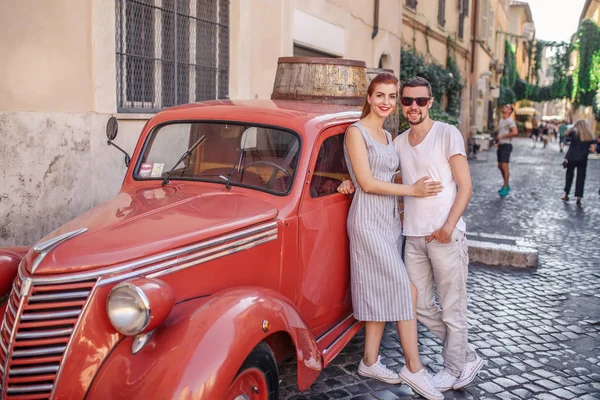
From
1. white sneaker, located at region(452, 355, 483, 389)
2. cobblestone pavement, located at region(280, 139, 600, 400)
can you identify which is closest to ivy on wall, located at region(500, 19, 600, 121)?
cobblestone pavement, located at region(280, 139, 600, 400)

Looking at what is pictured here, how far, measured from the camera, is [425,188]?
3396 millimetres

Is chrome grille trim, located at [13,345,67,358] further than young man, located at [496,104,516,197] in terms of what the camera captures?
No

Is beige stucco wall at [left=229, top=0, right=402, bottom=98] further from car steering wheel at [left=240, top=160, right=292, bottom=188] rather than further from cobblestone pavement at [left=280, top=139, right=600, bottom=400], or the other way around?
car steering wheel at [left=240, top=160, right=292, bottom=188]

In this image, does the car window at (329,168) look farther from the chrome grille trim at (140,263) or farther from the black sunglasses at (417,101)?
the chrome grille trim at (140,263)

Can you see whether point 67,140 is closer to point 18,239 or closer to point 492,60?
point 18,239

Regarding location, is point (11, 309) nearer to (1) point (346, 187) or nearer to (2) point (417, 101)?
(1) point (346, 187)

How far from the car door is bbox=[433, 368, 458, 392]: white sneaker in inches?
27.4

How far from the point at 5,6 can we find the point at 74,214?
1.89m

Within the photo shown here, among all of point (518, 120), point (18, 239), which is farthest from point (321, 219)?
point (518, 120)

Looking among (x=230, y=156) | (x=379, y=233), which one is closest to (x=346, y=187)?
(x=379, y=233)

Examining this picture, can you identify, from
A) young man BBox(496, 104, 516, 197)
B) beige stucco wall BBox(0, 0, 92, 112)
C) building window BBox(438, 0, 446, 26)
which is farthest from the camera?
building window BBox(438, 0, 446, 26)

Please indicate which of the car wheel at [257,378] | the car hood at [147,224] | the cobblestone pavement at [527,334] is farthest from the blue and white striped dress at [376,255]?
the car wheel at [257,378]

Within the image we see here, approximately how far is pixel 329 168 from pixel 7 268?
6.14 ft

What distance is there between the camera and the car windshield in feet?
11.3
